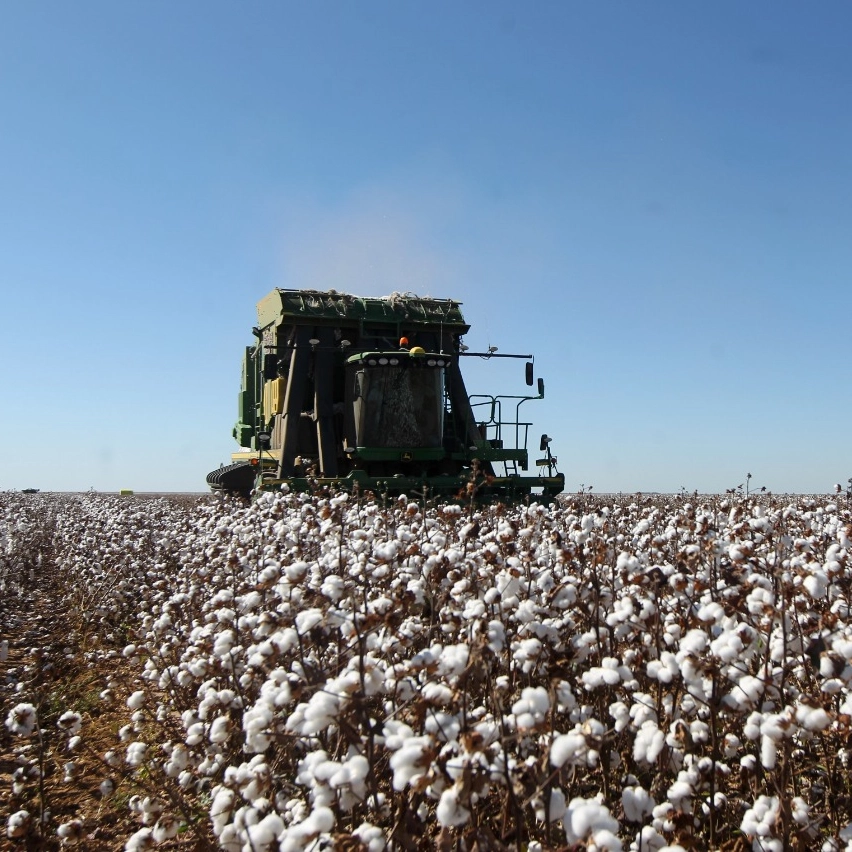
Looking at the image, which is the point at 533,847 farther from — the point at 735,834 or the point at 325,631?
the point at 735,834

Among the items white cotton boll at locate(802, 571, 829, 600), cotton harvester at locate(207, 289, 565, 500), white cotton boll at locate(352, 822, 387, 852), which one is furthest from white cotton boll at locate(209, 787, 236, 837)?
cotton harvester at locate(207, 289, 565, 500)

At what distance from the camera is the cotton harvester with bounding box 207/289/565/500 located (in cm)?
1545

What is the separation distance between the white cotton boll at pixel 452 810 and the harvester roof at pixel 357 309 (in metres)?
14.2

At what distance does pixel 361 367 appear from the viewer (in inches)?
614

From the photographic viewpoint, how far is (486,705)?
3934 mm

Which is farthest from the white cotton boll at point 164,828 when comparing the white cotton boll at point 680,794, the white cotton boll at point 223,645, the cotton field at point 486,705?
the white cotton boll at point 680,794

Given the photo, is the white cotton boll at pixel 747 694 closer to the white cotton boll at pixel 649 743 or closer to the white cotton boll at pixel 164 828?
the white cotton boll at pixel 649 743

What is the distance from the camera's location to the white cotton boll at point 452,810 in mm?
2329

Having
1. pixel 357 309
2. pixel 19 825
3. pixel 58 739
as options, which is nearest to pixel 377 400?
pixel 357 309

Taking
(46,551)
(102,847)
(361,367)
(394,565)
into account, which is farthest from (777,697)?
(46,551)

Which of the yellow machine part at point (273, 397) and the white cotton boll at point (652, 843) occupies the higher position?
the yellow machine part at point (273, 397)

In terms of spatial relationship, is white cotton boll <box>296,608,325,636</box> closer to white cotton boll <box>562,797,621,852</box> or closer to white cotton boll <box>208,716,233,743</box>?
white cotton boll <box>208,716,233,743</box>

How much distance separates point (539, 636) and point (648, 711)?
54 centimetres

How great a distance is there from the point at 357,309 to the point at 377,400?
211 centimetres
